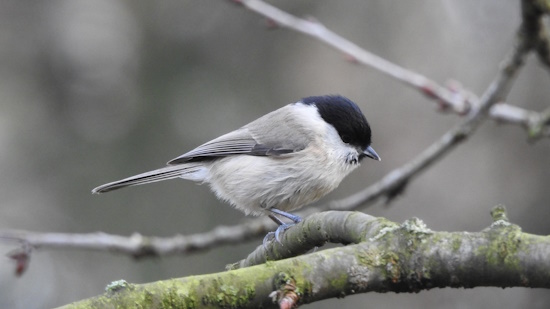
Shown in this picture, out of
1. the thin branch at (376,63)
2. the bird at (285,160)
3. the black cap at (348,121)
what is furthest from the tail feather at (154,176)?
the thin branch at (376,63)

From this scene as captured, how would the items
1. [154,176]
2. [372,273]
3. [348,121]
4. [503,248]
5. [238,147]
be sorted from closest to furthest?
1. [503,248]
2. [372,273]
3. [348,121]
4. [154,176]
5. [238,147]

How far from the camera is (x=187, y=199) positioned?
22.6 ft

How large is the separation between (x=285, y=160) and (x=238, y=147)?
1.41 feet

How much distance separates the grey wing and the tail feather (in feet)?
0.19

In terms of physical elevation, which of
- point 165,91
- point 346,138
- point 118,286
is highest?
point 165,91

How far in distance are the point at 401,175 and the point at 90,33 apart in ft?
14.5

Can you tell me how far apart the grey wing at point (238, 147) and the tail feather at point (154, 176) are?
2.3 inches

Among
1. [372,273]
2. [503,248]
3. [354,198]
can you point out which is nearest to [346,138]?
[354,198]

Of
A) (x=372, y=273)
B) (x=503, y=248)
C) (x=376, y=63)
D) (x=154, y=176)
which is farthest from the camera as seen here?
(x=154, y=176)

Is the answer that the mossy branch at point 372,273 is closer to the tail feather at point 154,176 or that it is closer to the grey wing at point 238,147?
the tail feather at point 154,176

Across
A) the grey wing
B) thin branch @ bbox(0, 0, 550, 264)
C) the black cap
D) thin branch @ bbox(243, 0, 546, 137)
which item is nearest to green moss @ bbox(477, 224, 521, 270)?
thin branch @ bbox(0, 0, 550, 264)

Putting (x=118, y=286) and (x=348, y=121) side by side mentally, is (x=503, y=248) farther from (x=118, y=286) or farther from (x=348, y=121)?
(x=348, y=121)

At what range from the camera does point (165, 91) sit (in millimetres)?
6934

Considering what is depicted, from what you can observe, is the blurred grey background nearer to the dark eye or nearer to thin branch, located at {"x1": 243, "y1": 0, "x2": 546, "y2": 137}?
the dark eye
